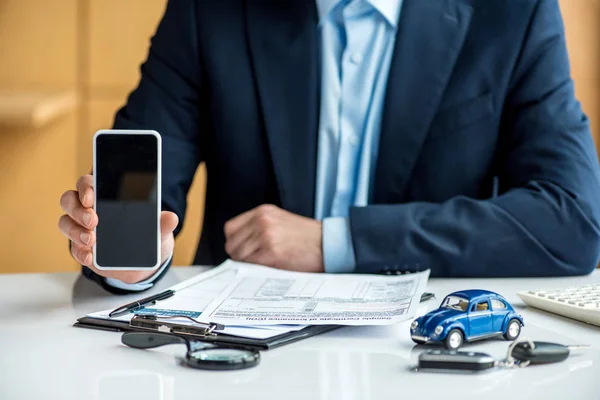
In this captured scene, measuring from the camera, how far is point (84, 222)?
920 millimetres

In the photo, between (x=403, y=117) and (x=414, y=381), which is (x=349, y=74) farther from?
(x=414, y=381)

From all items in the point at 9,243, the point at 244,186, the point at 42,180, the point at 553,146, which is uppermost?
the point at 553,146

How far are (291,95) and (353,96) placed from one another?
11 cm

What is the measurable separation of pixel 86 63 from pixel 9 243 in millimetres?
683

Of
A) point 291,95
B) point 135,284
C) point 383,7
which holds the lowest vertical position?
point 135,284

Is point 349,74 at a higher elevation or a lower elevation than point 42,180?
higher

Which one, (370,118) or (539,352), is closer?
(539,352)

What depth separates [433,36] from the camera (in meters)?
1.40

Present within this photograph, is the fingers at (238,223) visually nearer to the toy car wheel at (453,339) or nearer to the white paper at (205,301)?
the white paper at (205,301)

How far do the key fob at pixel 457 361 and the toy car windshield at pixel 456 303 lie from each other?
0.09 metres

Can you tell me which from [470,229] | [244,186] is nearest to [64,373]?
[470,229]

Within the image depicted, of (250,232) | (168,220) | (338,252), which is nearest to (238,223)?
(250,232)

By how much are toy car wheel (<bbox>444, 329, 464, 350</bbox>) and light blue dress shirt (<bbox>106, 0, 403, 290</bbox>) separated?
28.4 inches

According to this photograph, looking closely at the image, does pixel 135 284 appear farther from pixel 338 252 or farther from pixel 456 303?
pixel 456 303
